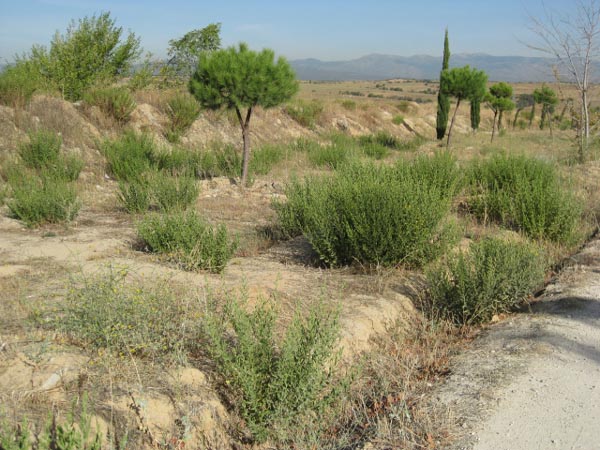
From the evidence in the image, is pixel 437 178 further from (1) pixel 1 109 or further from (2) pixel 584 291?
(1) pixel 1 109

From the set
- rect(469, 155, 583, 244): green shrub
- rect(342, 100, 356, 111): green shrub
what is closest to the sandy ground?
rect(469, 155, 583, 244): green shrub

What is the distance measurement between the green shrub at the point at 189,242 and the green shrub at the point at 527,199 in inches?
125

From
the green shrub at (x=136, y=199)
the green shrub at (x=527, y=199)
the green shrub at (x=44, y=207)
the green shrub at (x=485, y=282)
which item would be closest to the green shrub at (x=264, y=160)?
the green shrub at (x=136, y=199)

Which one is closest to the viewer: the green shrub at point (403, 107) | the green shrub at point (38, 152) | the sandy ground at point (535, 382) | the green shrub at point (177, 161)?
the sandy ground at point (535, 382)

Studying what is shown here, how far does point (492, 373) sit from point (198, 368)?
5.83 ft

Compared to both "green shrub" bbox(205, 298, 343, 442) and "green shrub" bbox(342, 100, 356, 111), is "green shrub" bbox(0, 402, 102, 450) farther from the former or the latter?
"green shrub" bbox(342, 100, 356, 111)

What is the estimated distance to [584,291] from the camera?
4.41 metres

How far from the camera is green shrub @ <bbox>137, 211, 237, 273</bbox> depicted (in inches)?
184

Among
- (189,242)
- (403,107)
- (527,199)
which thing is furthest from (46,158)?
(403,107)

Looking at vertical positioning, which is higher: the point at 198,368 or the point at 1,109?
the point at 1,109

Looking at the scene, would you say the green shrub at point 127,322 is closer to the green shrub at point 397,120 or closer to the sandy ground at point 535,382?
the sandy ground at point 535,382

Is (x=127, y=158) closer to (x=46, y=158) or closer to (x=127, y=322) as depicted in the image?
(x=46, y=158)

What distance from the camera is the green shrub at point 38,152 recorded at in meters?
9.92

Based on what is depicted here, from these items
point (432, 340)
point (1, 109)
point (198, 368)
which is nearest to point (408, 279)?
point (432, 340)
